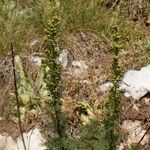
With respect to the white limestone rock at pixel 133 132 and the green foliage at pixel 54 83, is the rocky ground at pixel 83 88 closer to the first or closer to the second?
the white limestone rock at pixel 133 132

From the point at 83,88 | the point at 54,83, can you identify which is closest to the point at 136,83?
the point at 83,88

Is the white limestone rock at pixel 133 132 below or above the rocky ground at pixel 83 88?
below

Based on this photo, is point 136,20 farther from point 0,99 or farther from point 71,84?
point 0,99

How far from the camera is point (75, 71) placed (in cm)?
422

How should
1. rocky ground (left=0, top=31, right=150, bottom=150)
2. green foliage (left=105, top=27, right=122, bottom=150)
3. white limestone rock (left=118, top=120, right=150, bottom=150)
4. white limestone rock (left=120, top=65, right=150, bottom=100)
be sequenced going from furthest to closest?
white limestone rock (left=120, top=65, right=150, bottom=100), rocky ground (left=0, top=31, right=150, bottom=150), white limestone rock (left=118, top=120, right=150, bottom=150), green foliage (left=105, top=27, right=122, bottom=150)

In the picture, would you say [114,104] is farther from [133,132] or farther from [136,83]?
[136,83]

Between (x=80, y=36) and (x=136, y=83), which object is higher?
(x=80, y=36)

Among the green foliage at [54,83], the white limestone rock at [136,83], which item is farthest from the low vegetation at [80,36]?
the green foliage at [54,83]

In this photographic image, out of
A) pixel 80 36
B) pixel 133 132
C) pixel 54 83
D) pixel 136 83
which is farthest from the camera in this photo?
pixel 80 36

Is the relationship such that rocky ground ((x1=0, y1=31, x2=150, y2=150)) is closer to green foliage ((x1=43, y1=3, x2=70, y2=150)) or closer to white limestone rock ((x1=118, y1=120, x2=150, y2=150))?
white limestone rock ((x1=118, y1=120, x2=150, y2=150))

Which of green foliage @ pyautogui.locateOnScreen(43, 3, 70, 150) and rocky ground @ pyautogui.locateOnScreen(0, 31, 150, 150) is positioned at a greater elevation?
green foliage @ pyautogui.locateOnScreen(43, 3, 70, 150)

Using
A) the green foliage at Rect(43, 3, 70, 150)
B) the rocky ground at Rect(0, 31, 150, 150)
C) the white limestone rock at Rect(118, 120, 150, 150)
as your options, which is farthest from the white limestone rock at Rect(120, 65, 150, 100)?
the green foliage at Rect(43, 3, 70, 150)

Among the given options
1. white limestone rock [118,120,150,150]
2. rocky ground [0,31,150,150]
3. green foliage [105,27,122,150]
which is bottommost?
white limestone rock [118,120,150,150]

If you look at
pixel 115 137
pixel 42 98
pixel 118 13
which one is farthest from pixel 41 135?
pixel 118 13
